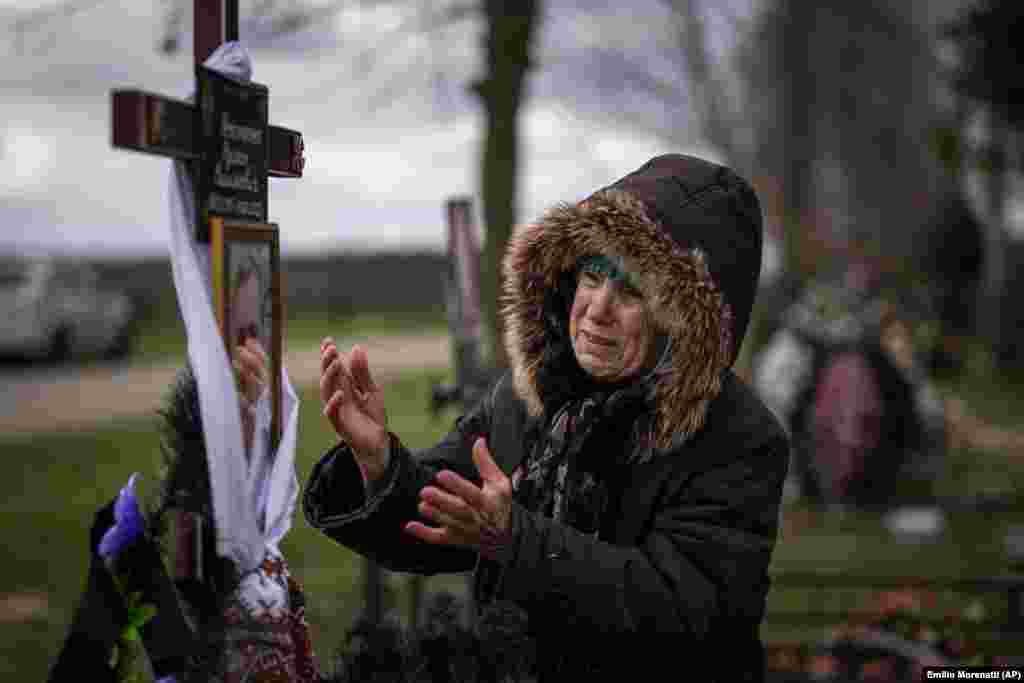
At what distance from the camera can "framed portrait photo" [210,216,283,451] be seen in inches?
84.5

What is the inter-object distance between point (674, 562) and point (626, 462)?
0.74 feet

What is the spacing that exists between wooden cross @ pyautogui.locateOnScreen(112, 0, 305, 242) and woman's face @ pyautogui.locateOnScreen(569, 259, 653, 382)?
61cm

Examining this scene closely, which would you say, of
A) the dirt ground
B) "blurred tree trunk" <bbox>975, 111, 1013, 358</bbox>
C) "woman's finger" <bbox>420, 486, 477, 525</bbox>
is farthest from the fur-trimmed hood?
"blurred tree trunk" <bbox>975, 111, 1013, 358</bbox>

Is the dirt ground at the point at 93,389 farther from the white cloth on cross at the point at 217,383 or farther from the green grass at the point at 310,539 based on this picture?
the white cloth on cross at the point at 217,383

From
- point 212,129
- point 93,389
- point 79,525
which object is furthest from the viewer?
point 93,389

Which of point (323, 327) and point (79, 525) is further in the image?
point (323, 327)

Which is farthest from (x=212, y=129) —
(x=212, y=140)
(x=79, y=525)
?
(x=79, y=525)

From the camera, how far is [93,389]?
16641 mm

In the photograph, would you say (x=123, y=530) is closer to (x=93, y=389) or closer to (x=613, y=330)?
(x=613, y=330)

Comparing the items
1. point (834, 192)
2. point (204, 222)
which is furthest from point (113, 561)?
point (834, 192)

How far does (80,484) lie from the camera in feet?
33.8

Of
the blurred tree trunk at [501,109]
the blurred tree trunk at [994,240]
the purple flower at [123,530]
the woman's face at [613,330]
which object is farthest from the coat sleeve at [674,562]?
the blurred tree trunk at [994,240]

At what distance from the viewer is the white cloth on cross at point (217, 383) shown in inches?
84.7

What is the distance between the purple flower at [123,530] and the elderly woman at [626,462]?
29 cm
